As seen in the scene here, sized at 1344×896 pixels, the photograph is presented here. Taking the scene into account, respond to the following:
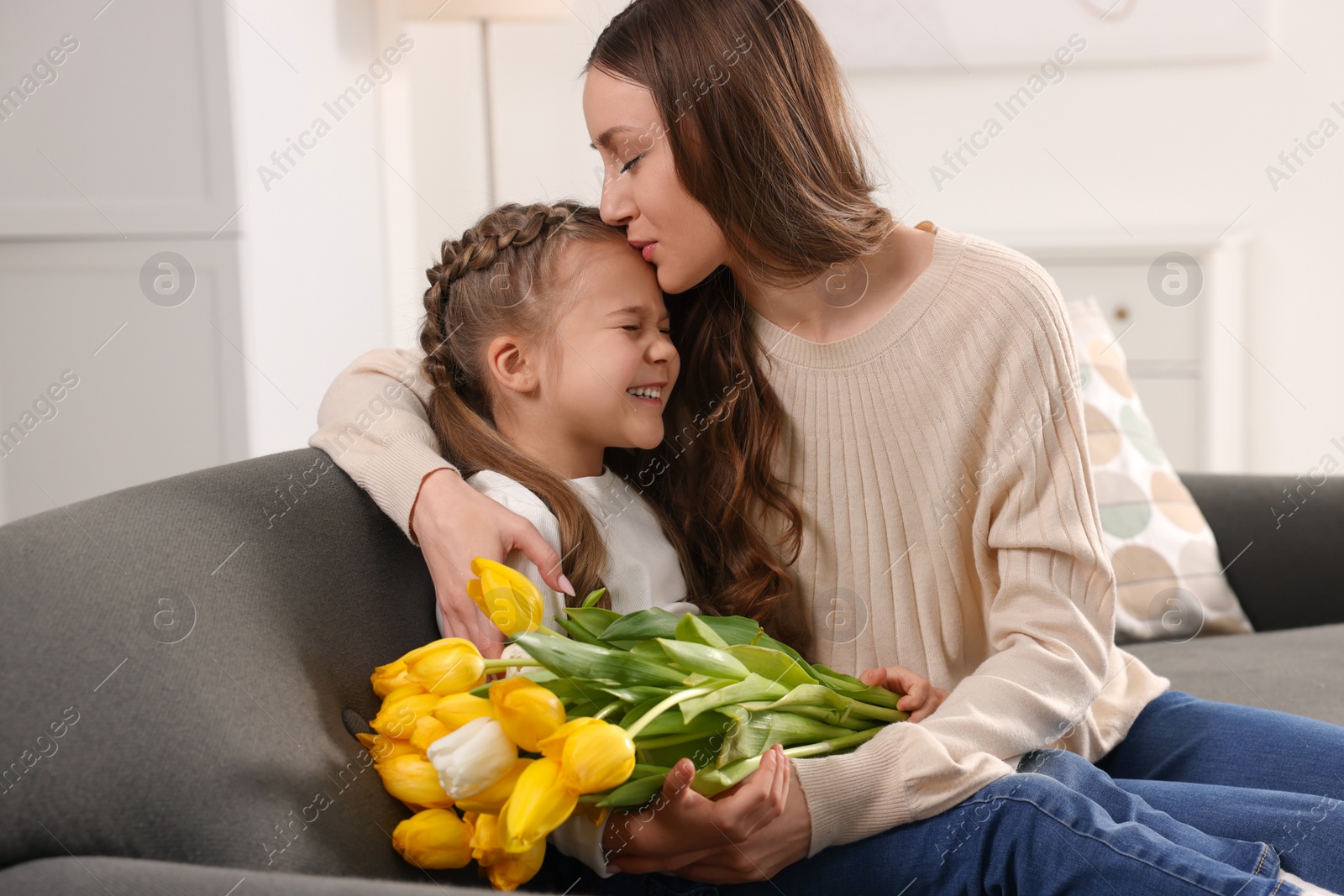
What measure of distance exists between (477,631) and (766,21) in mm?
633

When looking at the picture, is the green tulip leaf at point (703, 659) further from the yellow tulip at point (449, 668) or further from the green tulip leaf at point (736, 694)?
the yellow tulip at point (449, 668)

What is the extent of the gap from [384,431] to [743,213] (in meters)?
0.40

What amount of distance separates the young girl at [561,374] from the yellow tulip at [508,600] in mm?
298

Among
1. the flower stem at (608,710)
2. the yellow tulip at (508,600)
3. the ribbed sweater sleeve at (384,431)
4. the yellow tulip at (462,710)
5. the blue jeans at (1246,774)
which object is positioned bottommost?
the blue jeans at (1246,774)

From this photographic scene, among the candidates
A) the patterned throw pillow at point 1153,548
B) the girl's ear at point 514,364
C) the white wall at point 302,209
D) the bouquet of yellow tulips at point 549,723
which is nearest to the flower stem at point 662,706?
the bouquet of yellow tulips at point 549,723

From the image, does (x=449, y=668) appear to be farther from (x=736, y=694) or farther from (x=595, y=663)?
(x=736, y=694)

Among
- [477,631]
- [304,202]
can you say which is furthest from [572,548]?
[304,202]

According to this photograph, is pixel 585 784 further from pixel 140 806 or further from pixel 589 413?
pixel 589 413

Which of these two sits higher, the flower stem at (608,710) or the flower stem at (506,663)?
the flower stem at (506,663)

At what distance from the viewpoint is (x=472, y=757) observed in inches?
25.8

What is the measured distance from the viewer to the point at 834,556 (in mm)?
1188

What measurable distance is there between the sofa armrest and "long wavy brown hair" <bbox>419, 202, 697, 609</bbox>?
1.08 m

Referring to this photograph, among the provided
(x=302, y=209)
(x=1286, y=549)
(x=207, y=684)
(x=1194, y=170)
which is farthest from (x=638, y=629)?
(x=1194, y=170)

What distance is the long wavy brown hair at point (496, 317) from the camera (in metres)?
1.10
